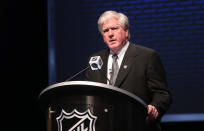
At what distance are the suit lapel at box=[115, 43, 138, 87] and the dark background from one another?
1403 millimetres

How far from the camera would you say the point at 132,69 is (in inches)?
75.4

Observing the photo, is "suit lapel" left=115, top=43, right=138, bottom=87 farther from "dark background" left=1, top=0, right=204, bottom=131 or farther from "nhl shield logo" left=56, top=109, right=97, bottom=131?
"dark background" left=1, top=0, right=204, bottom=131

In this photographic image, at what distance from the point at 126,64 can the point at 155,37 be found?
1129mm

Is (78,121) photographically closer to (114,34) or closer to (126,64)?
(126,64)

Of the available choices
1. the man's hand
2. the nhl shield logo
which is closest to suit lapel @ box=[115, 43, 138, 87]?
the man's hand

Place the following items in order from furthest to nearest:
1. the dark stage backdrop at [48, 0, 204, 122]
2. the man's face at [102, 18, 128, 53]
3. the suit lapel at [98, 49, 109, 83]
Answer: the dark stage backdrop at [48, 0, 204, 122] < the man's face at [102, 18, 128, 53] < the suit lapel at [98, 49, 109, 83]

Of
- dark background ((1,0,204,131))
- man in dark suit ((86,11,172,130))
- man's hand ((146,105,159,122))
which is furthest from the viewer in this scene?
dark background ((1,0,204,131))

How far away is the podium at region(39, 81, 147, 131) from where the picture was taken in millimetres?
1447

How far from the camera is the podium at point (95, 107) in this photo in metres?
1.45
